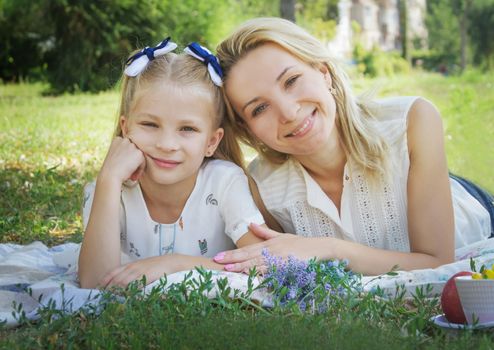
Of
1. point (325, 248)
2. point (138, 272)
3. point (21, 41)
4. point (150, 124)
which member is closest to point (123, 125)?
point (150, 124)

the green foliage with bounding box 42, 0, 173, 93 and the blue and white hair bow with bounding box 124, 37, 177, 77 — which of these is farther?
the green foliage with bounding box 42, 0, 173, 93

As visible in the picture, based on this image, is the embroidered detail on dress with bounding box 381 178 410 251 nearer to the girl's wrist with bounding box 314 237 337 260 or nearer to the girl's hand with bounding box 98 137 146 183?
the girl's wrist with bounding box 314 237 337 260

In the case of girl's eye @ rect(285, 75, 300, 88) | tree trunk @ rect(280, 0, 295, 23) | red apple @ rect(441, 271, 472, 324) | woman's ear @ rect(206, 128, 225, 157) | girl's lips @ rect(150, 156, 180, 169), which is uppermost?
tree trunk @ rect(280, 0, 295, 23)

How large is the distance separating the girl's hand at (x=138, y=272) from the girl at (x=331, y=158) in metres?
0.30

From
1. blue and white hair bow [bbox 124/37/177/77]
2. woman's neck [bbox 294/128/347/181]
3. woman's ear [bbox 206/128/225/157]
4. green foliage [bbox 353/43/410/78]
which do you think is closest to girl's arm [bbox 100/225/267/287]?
woman's ear [bbox 206/128/225/157]

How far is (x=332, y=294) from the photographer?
312 centimetres

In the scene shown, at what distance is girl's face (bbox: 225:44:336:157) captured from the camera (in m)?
3.88

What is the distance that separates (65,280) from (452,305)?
1.88m

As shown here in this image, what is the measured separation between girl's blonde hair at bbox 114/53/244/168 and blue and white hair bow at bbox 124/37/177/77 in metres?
0.02

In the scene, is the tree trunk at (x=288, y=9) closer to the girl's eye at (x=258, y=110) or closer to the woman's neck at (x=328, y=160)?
the woman's neck at (x=328, y=160)

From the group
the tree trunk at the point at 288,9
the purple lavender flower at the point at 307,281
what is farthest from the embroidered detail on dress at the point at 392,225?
the tree trunk at the point at 288,9

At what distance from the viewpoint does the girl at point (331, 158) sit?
388 cm

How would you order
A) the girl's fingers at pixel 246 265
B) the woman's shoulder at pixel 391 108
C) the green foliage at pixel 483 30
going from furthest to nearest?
the green foliage at pixel 483 30
the woman's shoulder at pixel 391 108
the girl's fingers at pixel 246 265

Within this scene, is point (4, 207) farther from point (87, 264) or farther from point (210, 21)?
point (210, 21)
